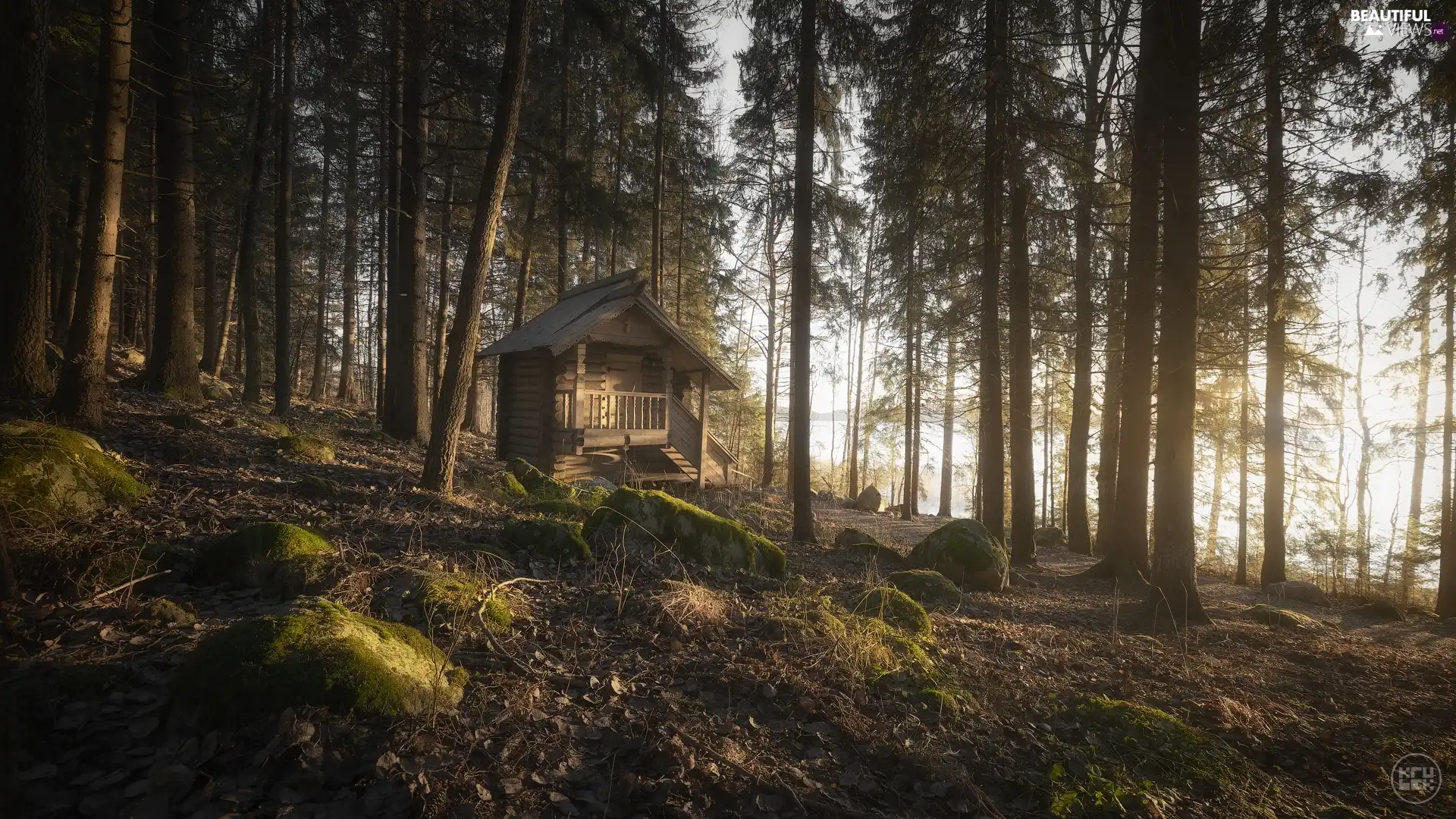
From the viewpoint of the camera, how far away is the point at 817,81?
32.0ft

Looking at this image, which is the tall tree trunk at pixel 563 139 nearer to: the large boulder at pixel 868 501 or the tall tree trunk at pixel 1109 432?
the tall tree trunk at pixel 1109 432

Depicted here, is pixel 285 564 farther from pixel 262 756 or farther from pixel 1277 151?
pixel 1277 151

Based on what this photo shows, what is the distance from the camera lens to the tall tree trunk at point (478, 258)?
7215 mm

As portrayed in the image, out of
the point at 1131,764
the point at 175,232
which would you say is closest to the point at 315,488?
the point at 175,232

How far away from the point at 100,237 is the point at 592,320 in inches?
293

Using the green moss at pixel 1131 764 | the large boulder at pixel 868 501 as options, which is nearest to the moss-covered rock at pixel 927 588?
the green moss at pixel 1131 764

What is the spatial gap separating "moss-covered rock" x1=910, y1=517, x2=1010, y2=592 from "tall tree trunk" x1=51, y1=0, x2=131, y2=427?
10694 millimetres

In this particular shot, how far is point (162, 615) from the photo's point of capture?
11.0 ft

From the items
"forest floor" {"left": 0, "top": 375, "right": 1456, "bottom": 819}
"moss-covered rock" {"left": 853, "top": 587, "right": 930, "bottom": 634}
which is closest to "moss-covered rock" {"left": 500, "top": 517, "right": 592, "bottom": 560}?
"forest floor" {"left": 0, "top": 375, "right": 1456, "bottom": 819}

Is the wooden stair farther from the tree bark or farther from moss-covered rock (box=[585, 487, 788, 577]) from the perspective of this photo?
the tree bark

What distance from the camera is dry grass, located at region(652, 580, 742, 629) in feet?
14.4

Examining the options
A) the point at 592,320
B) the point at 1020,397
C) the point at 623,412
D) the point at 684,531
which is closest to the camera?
the point at 684,531

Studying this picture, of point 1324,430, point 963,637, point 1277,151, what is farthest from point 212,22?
point 1324,430

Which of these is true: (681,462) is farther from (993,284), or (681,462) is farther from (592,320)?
(993,284)
